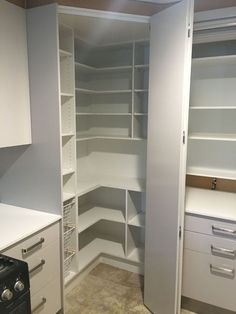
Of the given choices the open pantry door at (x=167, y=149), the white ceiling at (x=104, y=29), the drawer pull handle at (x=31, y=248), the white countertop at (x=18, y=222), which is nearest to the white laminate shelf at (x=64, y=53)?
the white ceiling at (x=104, y=29)

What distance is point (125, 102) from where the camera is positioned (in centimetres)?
277

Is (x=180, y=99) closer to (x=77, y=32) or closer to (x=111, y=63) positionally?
(x=77, y=32)

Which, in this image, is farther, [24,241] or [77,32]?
[77,32]

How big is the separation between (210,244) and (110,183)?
3.63 ft

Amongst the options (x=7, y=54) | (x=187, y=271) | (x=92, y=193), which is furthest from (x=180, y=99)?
(x=92, y=193)

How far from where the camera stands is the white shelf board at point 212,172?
230 centimetres

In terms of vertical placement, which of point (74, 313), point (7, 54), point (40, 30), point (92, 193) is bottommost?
point (74, 313)

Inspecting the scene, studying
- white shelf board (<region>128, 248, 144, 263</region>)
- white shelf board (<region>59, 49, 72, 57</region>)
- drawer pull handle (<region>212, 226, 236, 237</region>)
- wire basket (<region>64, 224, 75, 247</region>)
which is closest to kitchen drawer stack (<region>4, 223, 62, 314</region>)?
wire basket (<region>64, 224, 75, 247</region>)

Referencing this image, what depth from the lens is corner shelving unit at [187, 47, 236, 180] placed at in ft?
7.61

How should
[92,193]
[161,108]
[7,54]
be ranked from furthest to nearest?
[92,193] < [161,108] < [7,54]

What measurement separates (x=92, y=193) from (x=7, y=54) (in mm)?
1782

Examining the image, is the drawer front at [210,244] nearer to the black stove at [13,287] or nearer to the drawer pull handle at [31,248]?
the drawer pull handle at [31,248]

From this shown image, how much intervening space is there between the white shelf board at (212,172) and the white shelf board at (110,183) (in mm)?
501

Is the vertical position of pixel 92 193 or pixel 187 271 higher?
pixel 92 193
